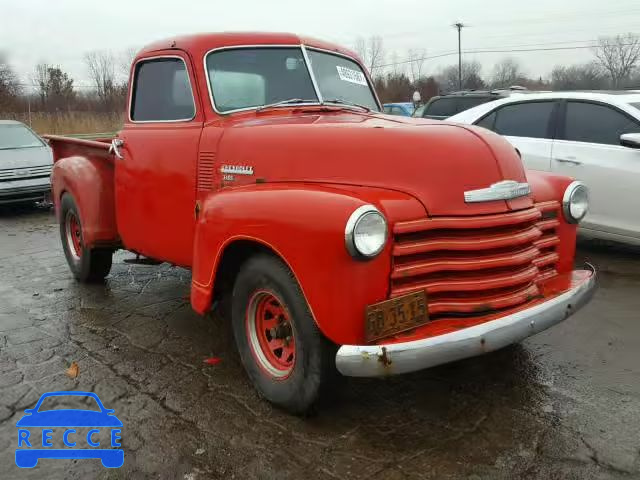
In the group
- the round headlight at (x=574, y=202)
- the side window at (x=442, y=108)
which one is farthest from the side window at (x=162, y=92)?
the side window at (x=442, y=108)

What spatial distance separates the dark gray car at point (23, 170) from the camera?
9836 millimetres

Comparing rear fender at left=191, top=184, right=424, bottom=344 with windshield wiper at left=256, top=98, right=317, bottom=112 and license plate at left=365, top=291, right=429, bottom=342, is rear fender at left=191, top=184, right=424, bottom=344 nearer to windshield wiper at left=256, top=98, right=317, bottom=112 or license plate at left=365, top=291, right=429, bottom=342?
license plate at left=365, top=291, right=429, bottom=342

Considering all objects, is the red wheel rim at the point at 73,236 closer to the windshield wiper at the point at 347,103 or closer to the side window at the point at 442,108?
the windshield wiper at the point at 347,103

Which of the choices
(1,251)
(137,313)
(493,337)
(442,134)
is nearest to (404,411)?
(493,337)

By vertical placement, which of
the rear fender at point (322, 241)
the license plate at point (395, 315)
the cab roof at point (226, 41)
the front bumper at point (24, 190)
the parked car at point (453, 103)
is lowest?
the front bumper at point (24, 190)

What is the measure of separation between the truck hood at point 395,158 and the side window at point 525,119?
3.31 m

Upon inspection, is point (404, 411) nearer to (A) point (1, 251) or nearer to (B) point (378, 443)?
(B) point (378, 443)

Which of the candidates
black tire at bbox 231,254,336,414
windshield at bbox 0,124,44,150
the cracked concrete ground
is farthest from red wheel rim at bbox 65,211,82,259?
windshield at bbox 0,124,44,150

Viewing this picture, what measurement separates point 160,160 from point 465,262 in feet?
7.62

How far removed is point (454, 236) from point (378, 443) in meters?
1.07

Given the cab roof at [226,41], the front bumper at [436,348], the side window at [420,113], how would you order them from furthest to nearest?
the side window at [420,113]
the cab roof at [226,41]
the front bumper at [436,348]

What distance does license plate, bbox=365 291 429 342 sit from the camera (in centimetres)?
263

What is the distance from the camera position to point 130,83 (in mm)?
4742

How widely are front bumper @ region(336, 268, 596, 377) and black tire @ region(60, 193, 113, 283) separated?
138 inches
